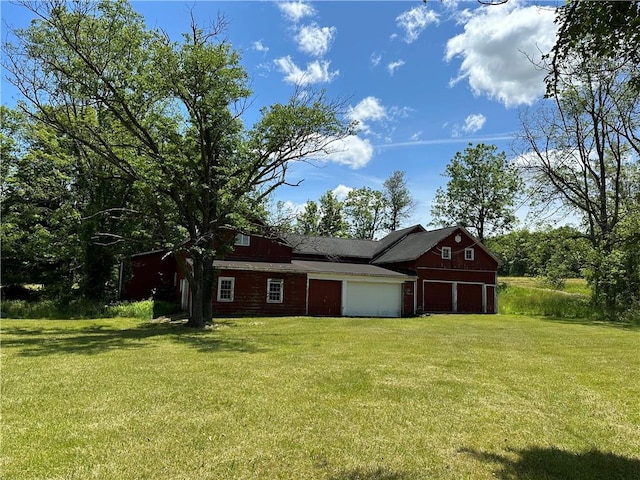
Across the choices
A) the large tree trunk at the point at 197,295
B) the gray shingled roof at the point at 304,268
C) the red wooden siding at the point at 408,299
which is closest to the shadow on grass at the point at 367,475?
the large tree trunk at the point at 197,295

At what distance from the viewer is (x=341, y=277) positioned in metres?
26.3

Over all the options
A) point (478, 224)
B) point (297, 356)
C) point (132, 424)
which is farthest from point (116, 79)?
point (478, 224)

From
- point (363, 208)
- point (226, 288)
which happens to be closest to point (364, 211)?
point (363, 208)

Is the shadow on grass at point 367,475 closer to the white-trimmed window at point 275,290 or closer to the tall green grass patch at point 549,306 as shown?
the white-trimmed window at point 275,290

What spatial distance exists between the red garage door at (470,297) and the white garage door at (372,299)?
528 centimetres

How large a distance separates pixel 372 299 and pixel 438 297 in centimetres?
548

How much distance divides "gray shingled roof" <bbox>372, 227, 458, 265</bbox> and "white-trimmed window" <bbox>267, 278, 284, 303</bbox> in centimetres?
958

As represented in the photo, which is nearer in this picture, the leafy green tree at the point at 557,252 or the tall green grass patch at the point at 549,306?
the tall green grass patch at the point at 549,306

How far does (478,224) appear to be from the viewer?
4719 cm

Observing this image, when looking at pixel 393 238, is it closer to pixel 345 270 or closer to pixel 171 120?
pixel 345 270

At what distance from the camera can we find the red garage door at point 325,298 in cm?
2562

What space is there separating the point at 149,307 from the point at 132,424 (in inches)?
756

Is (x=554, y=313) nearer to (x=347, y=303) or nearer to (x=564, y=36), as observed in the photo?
(x=347, y=303)

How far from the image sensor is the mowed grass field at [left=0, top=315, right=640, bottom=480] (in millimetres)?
4426
